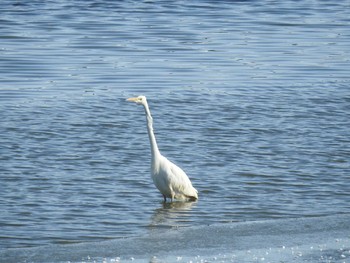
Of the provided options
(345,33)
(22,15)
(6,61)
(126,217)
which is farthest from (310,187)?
(22,15)

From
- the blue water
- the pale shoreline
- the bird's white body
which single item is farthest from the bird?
the pale shoreline

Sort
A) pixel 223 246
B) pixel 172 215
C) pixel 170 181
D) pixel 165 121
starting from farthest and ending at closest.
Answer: pixel 165 121 < pixel 170 181 < pixel 172 215 < pixel 223 246

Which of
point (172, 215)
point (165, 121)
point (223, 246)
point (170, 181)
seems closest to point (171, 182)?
point (170, 181)

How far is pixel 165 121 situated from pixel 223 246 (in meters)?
6.41

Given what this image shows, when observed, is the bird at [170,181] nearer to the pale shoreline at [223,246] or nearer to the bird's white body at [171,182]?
the bird's white body at [171,182]

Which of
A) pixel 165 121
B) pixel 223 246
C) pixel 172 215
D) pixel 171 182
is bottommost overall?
pixel 165 121

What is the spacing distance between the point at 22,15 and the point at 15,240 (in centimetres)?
1858

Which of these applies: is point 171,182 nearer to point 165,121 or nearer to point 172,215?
point 172,215

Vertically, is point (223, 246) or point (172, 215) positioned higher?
point (223, 246)

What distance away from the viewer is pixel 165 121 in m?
14.7

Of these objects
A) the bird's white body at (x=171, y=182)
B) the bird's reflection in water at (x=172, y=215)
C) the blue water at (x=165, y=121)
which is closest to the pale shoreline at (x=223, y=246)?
Result: the bird's reflection in water at (x=172, y=215)

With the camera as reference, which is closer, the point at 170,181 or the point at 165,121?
the point at 170,181

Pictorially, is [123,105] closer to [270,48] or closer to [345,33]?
[270,48]

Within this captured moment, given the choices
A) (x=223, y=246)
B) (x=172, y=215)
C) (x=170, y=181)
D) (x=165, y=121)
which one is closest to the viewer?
(x=223, y=246)
